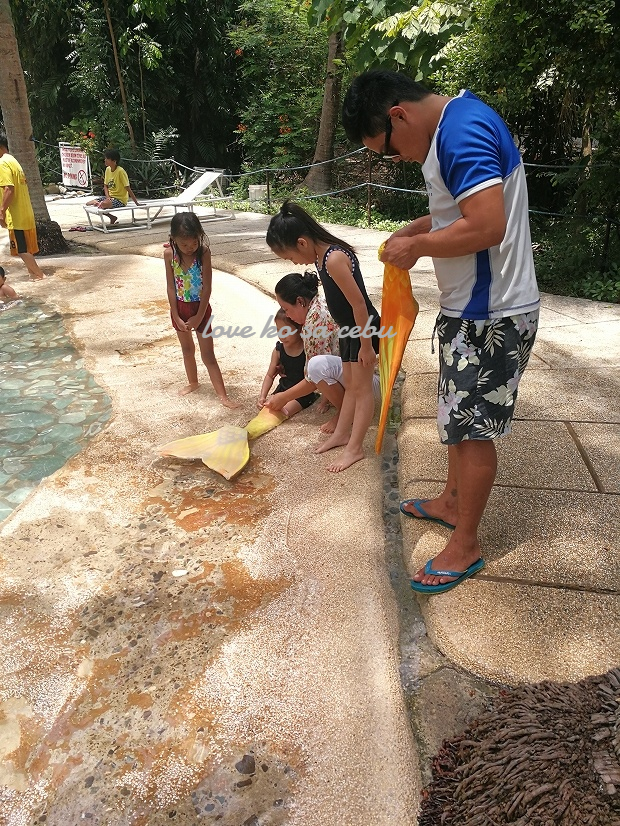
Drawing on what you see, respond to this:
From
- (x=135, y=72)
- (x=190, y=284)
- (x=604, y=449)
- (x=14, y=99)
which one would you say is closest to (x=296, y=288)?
(x=190, y=284)

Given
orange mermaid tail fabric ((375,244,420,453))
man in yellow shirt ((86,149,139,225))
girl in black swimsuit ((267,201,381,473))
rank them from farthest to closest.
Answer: man in yellow shirt ((86,149,139,225)) → girl in black swimsuit ((267,201,381,473)) → orange mermaid tail fabric ((375,244,420,453))

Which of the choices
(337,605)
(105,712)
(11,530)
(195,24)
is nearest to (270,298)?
(11,530)

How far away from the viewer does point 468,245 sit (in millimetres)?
1679

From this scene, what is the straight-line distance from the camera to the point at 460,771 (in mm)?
1479

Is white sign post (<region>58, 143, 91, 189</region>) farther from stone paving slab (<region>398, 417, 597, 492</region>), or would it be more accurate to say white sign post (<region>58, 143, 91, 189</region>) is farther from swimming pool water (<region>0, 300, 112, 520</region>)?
stone paving slab (<region>398, 417, 597, 492</region>)

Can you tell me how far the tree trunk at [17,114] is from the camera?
790cm

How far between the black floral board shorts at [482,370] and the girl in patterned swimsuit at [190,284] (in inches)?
87.0

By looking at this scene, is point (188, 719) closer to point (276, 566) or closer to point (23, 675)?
point (23, 675)

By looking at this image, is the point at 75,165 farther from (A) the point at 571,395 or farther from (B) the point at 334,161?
(A) the point at 571,395

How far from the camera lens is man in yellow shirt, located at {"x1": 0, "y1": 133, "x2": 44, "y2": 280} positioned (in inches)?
276

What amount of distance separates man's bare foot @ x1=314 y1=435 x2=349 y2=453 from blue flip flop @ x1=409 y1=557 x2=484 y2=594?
1226mm

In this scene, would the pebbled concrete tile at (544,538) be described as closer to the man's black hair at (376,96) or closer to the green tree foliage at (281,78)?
the man's black hair at (376,96)

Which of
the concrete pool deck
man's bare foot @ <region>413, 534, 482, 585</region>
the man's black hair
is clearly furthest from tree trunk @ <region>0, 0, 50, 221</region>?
Answer: man's bare foot @ <region>413, 534, 482, 585</region>

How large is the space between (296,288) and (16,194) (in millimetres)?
5138
